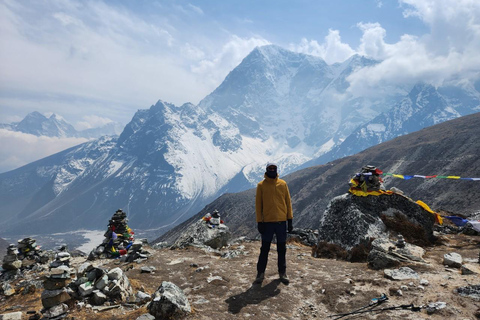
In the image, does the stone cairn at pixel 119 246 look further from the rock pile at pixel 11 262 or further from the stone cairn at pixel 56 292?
the stone cairn at pixel 56 292

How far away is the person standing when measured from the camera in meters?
9.26

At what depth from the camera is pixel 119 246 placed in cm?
1978

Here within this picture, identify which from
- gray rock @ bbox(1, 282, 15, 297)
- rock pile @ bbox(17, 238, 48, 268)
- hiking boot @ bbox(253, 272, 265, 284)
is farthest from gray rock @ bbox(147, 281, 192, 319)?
rock pile @ bbox(17, 238, 48, 268)

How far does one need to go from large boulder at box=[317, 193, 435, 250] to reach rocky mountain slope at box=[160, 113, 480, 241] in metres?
86.1

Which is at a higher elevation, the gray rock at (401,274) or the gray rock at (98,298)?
the gray rock at (401,274)

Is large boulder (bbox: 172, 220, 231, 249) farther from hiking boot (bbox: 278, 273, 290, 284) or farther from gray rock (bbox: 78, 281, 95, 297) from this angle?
hiking boot (bbox: 278, 273, 290, 284)

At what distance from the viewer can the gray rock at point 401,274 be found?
8.64 metres

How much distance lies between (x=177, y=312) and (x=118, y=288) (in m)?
2.92

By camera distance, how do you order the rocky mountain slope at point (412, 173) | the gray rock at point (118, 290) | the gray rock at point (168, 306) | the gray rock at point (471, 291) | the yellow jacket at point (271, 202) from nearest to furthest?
the gray rock at point (471, 291), the gray rock at point (168, 306), the gray rock at point (118, 290), the yellow jacket at point (271, 202), the rocky mountain slope at point (412, 173)

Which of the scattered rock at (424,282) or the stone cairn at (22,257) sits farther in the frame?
the stone cairn at (22,257)

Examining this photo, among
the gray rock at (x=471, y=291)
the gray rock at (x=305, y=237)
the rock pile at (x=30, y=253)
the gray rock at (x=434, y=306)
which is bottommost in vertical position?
the rock pile at (x=30, y=253)

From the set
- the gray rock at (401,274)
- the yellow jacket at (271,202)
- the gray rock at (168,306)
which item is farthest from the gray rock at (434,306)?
the gray rock at (168,306)

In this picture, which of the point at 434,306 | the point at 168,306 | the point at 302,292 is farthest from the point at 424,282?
the point at 168,306

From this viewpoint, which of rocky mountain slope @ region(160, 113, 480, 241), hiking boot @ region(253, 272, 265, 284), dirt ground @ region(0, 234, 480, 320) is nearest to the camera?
dirt ground @ region(0, 234, 480, 320)
